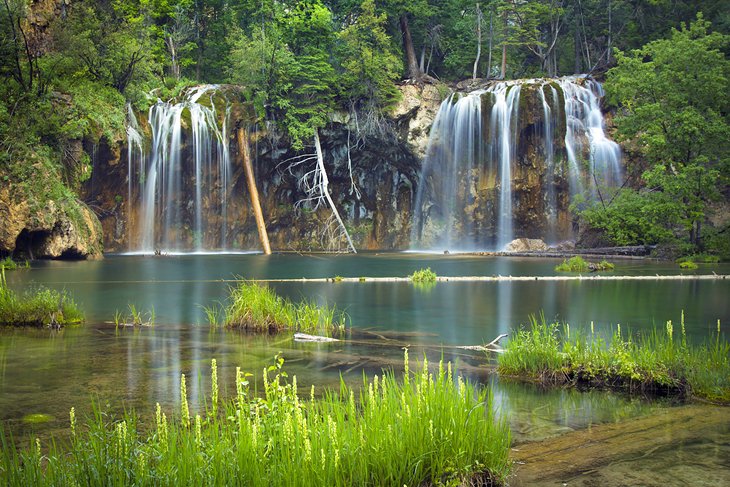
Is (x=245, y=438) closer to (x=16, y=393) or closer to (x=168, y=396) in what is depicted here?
(x=168, y=396)

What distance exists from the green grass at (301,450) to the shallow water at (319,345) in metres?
1.30

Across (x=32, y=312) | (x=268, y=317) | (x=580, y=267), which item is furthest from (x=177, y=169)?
(x=268, y=317)

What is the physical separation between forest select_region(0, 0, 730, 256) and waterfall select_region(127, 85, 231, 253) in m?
1.58

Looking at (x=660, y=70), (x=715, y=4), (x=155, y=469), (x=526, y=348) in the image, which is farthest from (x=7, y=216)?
(x=715, y=4)

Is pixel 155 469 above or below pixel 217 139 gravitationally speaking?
below

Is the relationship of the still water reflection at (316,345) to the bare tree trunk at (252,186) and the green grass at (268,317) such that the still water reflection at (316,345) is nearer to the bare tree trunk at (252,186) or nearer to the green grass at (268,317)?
the green grass at (268,317)

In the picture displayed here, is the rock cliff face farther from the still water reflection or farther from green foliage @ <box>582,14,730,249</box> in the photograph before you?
green foliage @ <box>582,14,730,249</box>

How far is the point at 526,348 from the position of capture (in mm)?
8688

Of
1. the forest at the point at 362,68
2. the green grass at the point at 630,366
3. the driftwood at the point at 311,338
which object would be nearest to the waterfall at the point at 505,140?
the forest at the point at 362,68

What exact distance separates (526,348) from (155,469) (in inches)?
220

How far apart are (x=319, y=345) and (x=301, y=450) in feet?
21.9

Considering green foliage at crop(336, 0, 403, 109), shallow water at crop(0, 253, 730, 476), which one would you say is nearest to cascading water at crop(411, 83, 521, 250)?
green foliage at crop(336, 0, 403, 109)

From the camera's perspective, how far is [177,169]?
38250 mm

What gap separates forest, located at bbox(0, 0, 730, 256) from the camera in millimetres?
A: 27344
